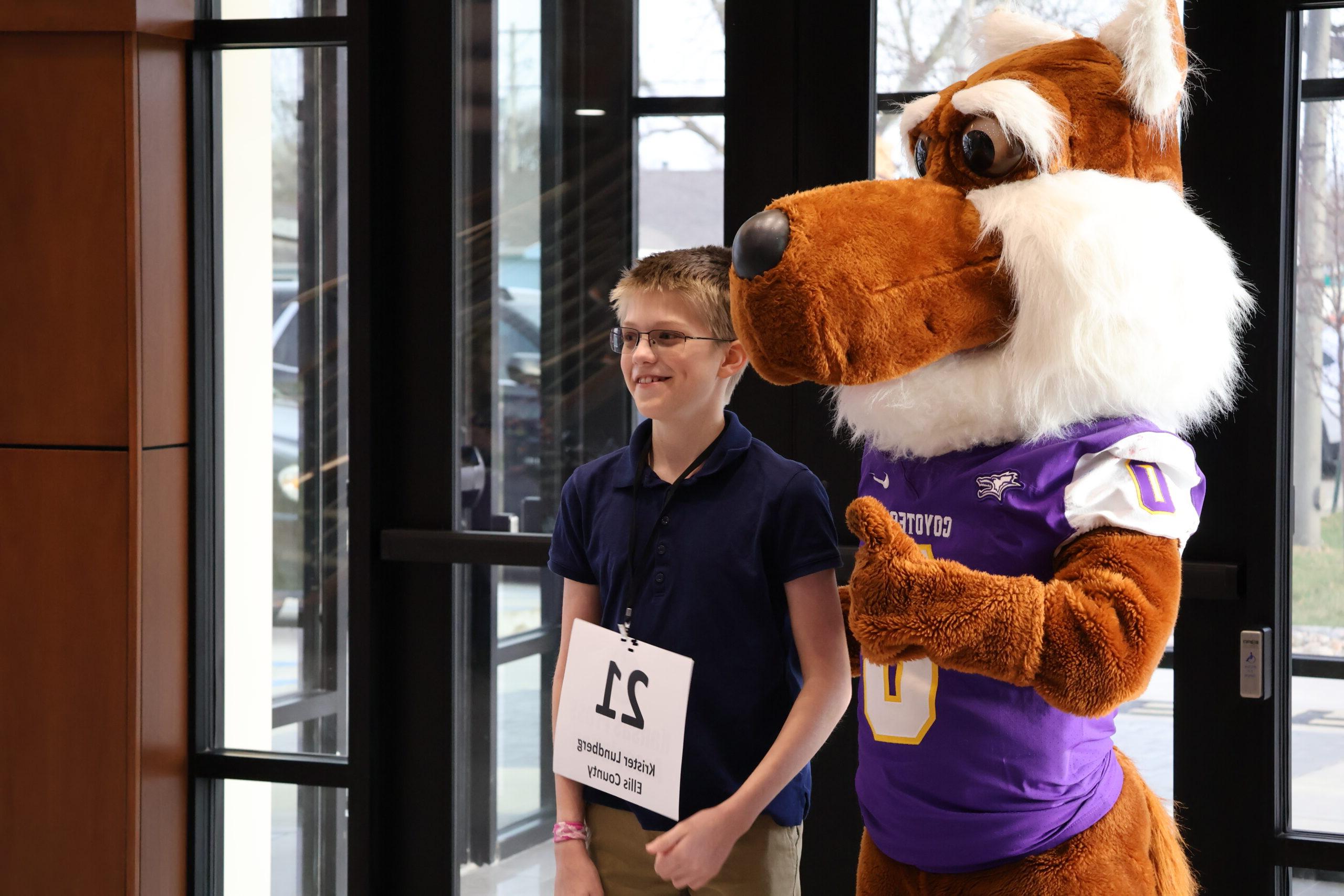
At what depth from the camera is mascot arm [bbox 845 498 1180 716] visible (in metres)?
1.13

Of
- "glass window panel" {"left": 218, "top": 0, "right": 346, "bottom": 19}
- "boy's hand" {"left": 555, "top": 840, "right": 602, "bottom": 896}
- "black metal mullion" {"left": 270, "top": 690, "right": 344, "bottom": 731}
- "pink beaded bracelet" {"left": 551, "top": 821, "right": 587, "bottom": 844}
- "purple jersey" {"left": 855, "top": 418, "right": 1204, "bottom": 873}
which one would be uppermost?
"glass window panel" {"left": 218, "top": 0, "right": 346, "bottom": 19}

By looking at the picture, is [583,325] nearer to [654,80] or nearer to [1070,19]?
[654,80]

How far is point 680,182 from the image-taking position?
2.50 meters

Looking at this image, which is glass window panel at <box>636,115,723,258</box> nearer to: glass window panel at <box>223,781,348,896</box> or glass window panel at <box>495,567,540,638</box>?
glass window panel at <box>495,567,540,638</box>

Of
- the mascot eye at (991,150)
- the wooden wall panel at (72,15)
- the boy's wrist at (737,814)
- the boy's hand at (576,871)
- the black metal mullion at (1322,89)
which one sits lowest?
the boy's hand at (576,871)

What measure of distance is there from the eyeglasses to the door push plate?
1.25 m

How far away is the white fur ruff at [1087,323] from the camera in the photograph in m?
1.21

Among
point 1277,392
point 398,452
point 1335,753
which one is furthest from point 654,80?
point 1335,753

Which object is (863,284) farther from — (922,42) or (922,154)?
(922,42)

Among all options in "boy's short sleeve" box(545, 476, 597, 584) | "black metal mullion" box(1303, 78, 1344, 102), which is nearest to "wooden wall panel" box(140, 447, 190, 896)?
"boy's short sleeve" box(545, 476, 597, 584)

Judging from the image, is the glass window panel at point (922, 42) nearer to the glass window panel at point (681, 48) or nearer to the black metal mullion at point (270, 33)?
the glass window panel at point (681, 48)

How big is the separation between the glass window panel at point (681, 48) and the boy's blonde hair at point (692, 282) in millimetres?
972

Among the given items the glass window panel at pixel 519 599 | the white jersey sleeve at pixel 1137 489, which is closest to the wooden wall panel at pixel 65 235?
the glass window panel at pixel 519 599

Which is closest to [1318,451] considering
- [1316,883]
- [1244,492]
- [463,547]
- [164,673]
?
[1244,492]
